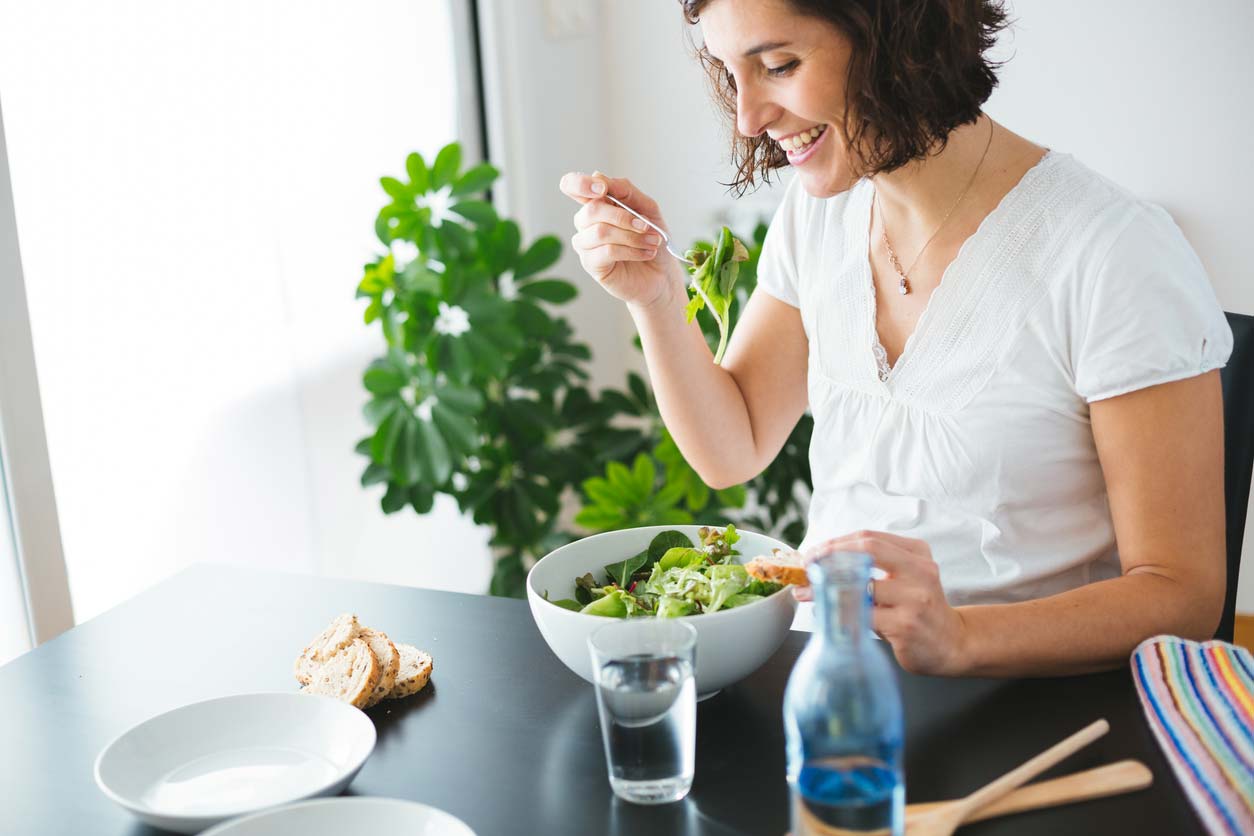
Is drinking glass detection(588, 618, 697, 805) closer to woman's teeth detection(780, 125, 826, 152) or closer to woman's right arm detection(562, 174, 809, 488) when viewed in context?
woman's right arm detection(562, 174, 809, 488)

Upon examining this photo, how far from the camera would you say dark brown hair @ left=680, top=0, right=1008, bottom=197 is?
127 cm

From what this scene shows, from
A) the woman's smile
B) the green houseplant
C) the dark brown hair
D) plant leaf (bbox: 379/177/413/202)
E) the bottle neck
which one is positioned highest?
the dark brown hair

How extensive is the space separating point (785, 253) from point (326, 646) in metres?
0.88

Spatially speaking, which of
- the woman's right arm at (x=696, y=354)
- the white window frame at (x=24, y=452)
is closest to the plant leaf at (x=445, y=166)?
the white window frame at (x=24, y=452)

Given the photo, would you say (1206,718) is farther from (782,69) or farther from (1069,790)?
(782,69)

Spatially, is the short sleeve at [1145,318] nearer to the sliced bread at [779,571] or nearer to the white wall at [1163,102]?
the sliced bread at [779,571]

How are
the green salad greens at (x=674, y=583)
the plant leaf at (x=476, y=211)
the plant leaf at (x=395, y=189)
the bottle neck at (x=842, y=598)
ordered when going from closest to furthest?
the bottle neck at (x=842, y=598)
the green salad greens at (x=674, y=583)
the plant leaf at (x=395, y=189)
the plant leaf at (x=476, y=211)

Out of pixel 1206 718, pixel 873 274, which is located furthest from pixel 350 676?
pixel 873 274

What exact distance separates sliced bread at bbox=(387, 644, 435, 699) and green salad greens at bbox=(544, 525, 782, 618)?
0.50 feet

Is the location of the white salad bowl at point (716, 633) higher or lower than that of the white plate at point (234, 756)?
higher

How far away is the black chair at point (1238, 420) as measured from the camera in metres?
1.34

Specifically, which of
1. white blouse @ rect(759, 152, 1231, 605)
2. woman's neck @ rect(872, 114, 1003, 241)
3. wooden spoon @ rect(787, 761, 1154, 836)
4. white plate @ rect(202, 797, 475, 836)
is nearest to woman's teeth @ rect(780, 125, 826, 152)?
woman's neck @ rect(872, 114, 1003, 241)

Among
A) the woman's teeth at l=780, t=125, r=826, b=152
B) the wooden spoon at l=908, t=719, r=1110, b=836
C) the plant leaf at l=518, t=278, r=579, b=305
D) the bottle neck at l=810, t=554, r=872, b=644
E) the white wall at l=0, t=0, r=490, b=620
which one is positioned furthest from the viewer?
the plant leaf at l=518, t=278, r=579, b=305

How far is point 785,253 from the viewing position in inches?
66.5
